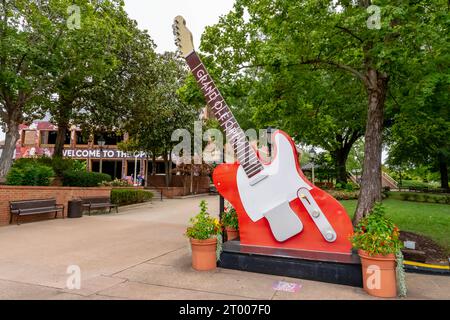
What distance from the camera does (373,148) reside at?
8.23m

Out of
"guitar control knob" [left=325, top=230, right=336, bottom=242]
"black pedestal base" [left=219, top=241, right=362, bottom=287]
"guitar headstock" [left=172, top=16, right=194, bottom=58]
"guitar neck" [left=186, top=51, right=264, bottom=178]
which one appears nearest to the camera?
"black pedestal base" [left=219, top=241, right=362, bottom=287]

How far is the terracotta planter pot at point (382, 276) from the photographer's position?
15.4 feet

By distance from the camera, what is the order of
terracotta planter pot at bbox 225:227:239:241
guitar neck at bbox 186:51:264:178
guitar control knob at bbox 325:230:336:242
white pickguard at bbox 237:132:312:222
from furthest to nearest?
terracotta planter pot at bbox 225:227:239:241 → guitar neck at bbox 186:51:264:178 → white pickguard at bbox 237:132:312:222 → guitar control knob at bbox 325:230:336:242

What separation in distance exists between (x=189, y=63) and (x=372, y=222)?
4848mm

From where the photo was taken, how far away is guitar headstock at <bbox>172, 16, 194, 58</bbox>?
23.5 ft

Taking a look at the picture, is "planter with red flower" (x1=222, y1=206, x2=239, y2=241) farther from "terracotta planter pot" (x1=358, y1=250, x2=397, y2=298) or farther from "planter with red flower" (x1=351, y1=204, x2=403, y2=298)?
"terracotta planter pot" (x1=358, y1=250, x2=397, y2=298)

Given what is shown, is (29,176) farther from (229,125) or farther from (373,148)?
(373,148)

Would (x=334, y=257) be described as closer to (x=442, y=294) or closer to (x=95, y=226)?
(x=442, y=294)

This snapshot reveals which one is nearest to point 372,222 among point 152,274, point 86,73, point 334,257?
point 334,257

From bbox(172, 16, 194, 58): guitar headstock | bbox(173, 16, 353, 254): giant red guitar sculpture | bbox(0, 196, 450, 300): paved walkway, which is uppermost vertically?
bbox(172, 16, 194, 58): guitar headstock

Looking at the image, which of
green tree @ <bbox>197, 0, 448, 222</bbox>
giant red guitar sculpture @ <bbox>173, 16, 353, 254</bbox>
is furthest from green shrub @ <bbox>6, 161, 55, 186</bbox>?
giant red guitar sculpture @ <bbox>173, 16, 353, 254</bbox>

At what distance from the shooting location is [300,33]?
25.2 feet

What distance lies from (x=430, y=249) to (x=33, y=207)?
1260 cm

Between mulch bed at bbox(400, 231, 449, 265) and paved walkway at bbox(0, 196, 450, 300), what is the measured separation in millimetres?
1180
